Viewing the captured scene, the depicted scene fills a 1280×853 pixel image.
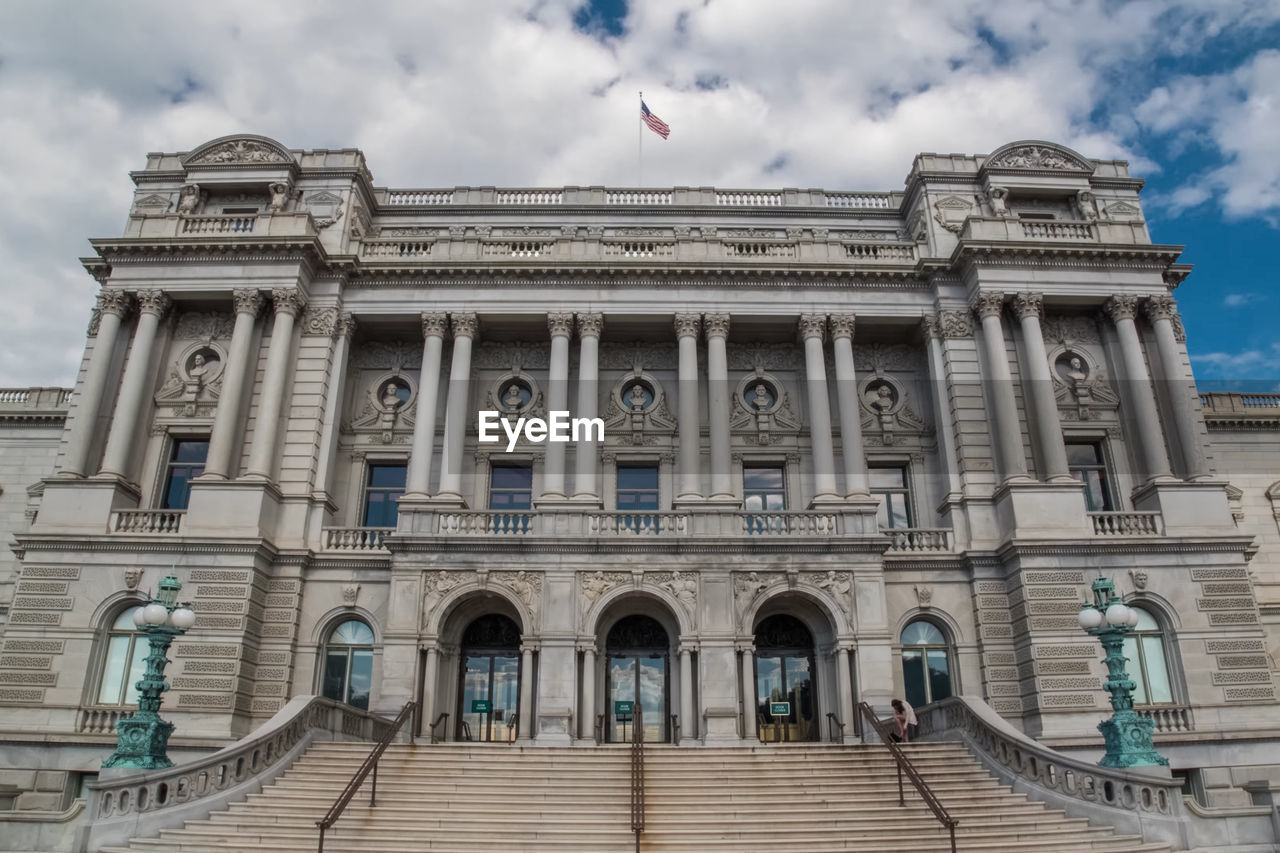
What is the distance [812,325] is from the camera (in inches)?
1226

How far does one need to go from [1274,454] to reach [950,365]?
662 inches

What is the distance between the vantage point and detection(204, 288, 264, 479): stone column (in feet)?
90.6

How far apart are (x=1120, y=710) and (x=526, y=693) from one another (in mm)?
14489

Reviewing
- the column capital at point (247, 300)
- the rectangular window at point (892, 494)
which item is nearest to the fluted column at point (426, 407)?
the column capital at point (247, 300)

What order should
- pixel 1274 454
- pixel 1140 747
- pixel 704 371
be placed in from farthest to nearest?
1. pixel 1274 454
2. pixel 704 371
3. pixel 1140 747

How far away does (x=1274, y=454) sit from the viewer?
119ft

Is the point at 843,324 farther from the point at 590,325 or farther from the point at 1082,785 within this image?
the point at 1082,785

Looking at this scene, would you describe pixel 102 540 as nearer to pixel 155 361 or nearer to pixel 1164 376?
pixel 155 361

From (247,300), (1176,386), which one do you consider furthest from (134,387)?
(1176,386)

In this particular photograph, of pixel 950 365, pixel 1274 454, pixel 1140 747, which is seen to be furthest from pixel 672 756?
pixel 1274 454

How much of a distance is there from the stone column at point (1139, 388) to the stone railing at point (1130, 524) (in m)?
1.40

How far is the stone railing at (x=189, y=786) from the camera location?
1582cm

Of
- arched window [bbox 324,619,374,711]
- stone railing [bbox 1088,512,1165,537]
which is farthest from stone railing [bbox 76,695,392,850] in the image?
stone railing [bbox 1088,512,1165,537]

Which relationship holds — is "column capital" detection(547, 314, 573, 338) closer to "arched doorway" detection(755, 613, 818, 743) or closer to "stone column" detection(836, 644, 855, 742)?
"arched doorway" detection(755, 613, 818, 743)
